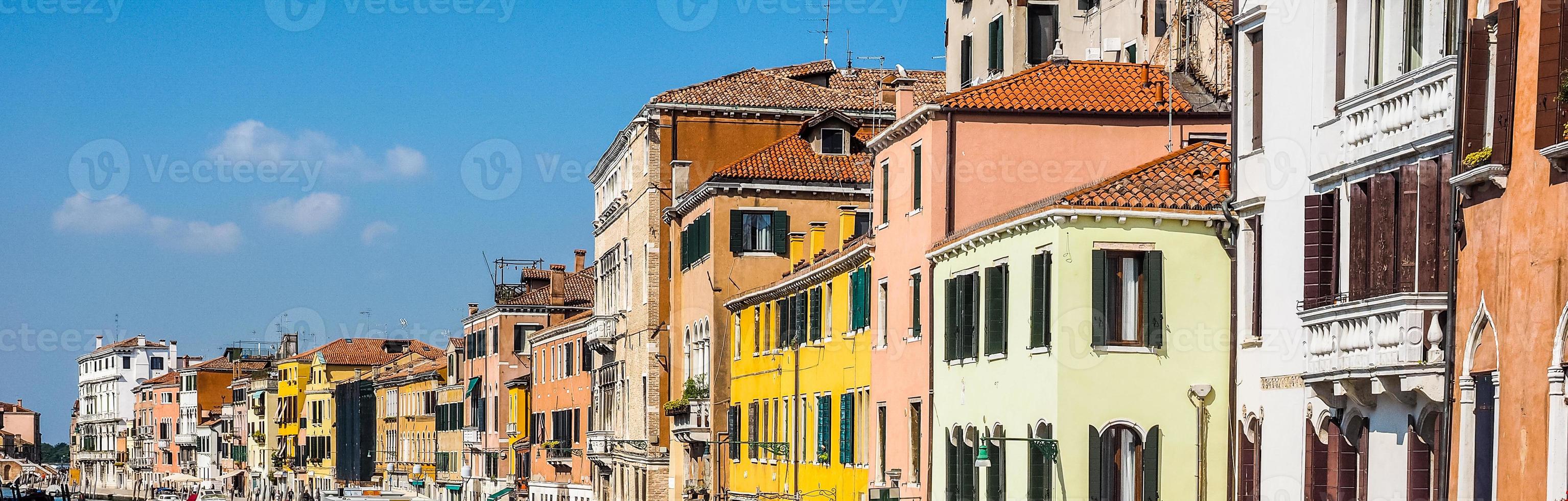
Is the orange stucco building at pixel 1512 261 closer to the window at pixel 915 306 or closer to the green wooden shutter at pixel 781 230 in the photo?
the window at pixel 915 306

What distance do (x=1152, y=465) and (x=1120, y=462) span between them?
0.57 metres

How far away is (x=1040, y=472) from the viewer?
2669 centimetres

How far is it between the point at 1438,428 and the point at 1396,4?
13.1 feet

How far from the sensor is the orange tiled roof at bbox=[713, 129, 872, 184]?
50531mm

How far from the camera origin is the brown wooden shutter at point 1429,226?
1820 cm

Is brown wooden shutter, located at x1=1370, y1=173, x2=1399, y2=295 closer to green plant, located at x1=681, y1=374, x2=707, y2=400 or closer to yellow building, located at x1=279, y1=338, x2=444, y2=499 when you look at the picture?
green plant, located at x1=681, y1=374, x2=707, y2=400

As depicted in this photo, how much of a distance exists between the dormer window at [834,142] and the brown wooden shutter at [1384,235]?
33.0 m

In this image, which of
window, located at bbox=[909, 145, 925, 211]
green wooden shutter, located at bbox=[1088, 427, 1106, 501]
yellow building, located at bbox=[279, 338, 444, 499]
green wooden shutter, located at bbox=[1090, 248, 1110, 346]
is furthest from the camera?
yellow building, located at bbox=[279, 338, 444, 499]

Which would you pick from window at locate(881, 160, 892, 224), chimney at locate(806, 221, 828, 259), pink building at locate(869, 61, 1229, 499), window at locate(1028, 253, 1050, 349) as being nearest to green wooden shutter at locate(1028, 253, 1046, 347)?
window at locate(1028, 253, 1050, 349)

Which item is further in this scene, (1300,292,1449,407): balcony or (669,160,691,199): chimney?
(669,160,691,199): chimney

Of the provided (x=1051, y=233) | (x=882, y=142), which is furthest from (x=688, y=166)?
(x=1051, y=233)

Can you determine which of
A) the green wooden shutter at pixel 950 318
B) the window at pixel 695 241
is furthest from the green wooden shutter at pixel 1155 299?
the window at pixel 695 241

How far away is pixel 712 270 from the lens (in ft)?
166

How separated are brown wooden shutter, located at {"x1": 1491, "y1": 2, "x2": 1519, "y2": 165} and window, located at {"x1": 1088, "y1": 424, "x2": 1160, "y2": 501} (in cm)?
961
